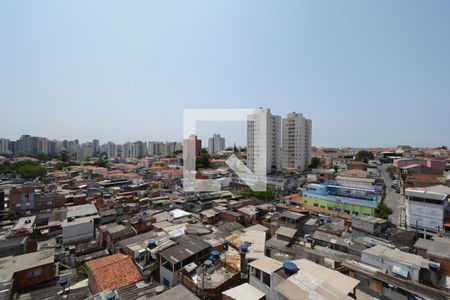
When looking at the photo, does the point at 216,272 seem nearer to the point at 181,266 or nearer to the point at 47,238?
the point at 181,266

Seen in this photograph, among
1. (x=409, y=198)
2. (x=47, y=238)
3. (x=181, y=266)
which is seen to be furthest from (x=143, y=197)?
(x=409, y=198)

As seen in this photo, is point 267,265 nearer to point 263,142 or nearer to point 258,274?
point 258,274

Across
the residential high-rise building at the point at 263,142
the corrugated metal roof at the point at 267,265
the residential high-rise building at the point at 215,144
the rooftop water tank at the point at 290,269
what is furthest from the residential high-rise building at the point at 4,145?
the rooftop water tank at the point at 290,269

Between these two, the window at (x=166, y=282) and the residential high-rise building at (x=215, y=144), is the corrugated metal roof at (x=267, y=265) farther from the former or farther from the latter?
the residential high-rise building at (x=215, y=144)

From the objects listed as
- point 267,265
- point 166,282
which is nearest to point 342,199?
point 267,265

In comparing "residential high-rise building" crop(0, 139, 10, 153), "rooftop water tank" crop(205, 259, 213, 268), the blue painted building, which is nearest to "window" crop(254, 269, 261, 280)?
"rooftop water tank" crop(205, 259, 213, 268)
